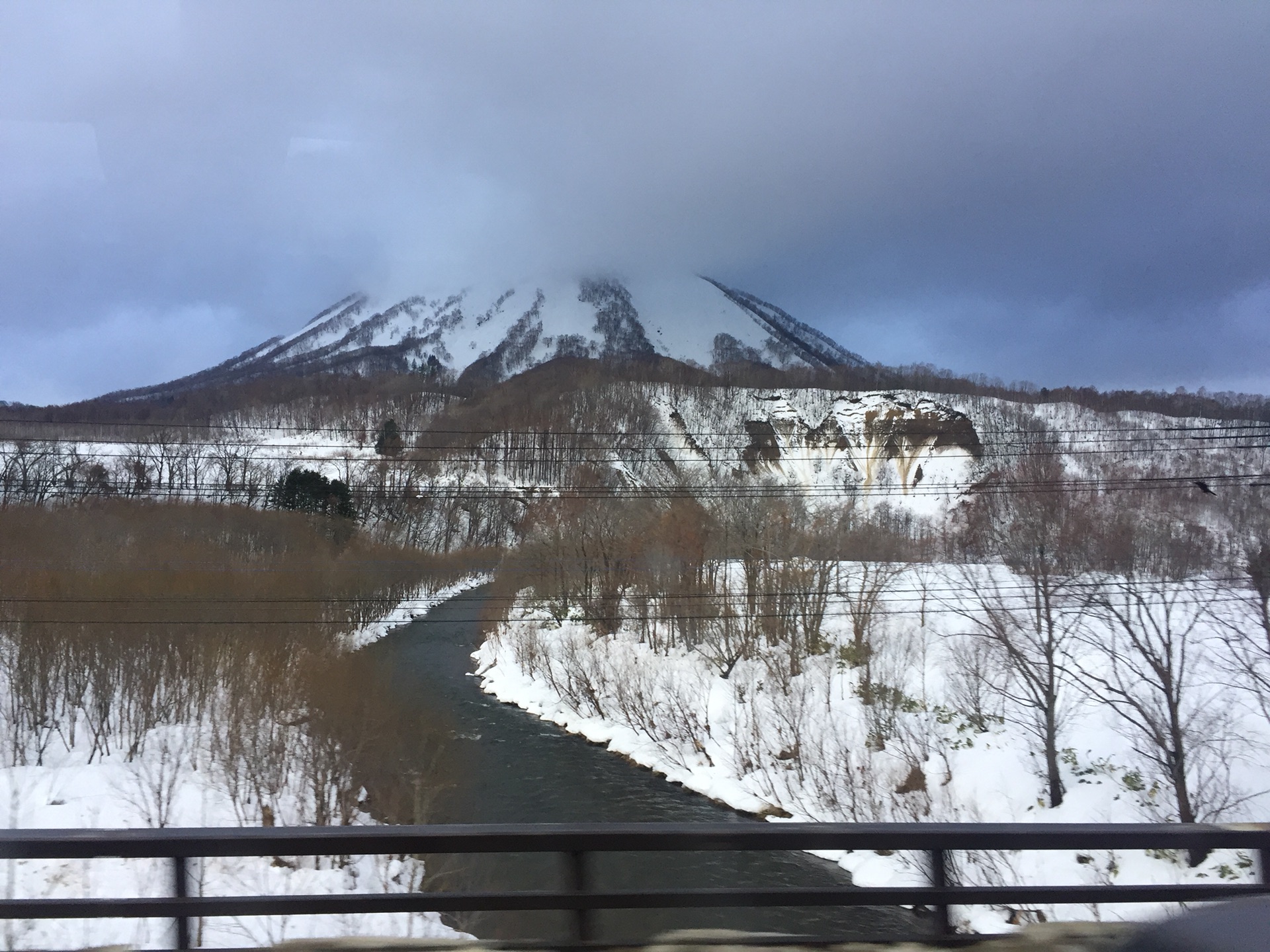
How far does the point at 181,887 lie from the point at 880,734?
777 inches

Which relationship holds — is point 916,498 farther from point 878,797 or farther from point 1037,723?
point 878,797

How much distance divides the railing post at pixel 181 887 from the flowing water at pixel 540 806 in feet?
5.34

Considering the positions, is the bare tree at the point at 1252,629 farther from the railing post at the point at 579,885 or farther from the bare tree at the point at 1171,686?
the railing post at the point at 579,885

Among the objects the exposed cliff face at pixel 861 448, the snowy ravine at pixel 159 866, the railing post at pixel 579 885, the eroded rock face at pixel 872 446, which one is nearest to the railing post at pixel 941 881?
the railing post at pixel 579 885

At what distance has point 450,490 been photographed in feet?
92.1

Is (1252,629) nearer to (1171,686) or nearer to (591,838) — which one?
(1171,686)

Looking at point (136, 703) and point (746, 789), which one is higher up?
point (136, 703)

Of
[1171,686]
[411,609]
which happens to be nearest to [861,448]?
[1171,686]

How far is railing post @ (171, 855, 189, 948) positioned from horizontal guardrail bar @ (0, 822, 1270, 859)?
11cm

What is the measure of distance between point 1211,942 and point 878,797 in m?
17.4

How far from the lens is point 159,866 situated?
356 cm

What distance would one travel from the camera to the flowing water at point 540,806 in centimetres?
486

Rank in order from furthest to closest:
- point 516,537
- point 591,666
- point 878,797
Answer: point 516,537, point 591,666, point 878,797

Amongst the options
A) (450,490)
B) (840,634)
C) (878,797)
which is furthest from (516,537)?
(878,797)
